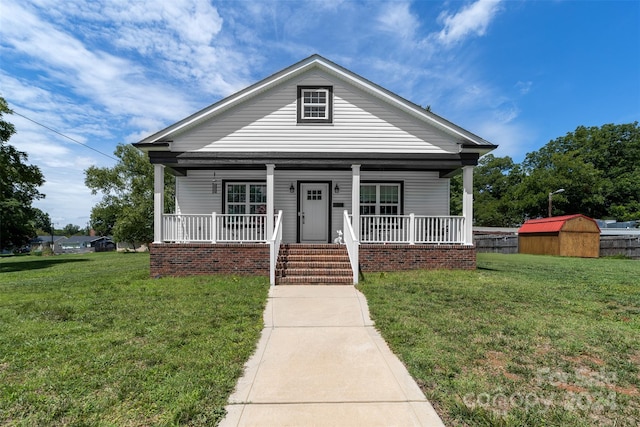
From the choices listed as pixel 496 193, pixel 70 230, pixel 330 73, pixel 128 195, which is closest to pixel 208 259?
pixel 330 73

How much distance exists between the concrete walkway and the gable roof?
23.2 ft

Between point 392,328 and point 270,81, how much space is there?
838 cm

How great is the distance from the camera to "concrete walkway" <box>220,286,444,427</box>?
104 inches

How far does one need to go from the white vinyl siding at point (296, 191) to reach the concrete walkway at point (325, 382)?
6.31 metres

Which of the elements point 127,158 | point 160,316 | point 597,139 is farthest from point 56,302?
point 597,139

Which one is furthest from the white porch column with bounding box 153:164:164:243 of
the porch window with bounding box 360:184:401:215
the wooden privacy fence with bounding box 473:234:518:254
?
the wooden privacy fence with bounding box 473:234:518:254

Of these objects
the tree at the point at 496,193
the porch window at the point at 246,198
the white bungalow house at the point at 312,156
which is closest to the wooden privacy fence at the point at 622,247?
the white bungalow house at the point at 312,156

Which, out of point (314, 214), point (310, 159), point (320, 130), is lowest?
point (314, 214)

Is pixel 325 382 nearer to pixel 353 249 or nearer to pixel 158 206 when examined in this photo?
pixel 353 249

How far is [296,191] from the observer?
11336 millimetres

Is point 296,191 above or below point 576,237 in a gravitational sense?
above

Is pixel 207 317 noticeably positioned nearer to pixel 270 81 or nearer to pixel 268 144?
pixel 268 144

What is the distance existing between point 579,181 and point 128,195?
5170 centimetres

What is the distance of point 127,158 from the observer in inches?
1243
